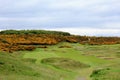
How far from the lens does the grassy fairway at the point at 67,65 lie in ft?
129

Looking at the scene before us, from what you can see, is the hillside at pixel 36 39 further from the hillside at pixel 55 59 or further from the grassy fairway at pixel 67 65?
the grassy fairway at pixel 67 65

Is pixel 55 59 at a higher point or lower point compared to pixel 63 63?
higher

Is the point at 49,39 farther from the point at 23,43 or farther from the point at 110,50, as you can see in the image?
the point at 110,50

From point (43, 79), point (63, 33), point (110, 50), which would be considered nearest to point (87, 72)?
point (43, 79)

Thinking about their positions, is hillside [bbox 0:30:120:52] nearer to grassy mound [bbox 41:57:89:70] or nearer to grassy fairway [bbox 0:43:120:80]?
grassy fairway [bbox 0:43:120:80]

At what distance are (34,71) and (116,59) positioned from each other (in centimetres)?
2237

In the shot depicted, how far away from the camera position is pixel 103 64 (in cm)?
5544

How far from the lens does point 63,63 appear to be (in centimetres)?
5341

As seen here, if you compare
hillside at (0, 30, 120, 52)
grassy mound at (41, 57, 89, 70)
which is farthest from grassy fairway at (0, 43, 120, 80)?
hillside at (0, 30, 120, 52)

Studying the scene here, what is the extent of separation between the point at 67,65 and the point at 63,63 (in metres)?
0.93

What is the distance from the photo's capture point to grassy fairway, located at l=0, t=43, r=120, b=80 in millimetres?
39281

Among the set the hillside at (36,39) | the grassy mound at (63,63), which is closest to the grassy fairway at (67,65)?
the grassy mound at (63,63)

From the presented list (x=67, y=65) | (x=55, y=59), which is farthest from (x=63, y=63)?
(x=55, y=59)

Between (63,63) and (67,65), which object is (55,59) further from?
(67,65)
